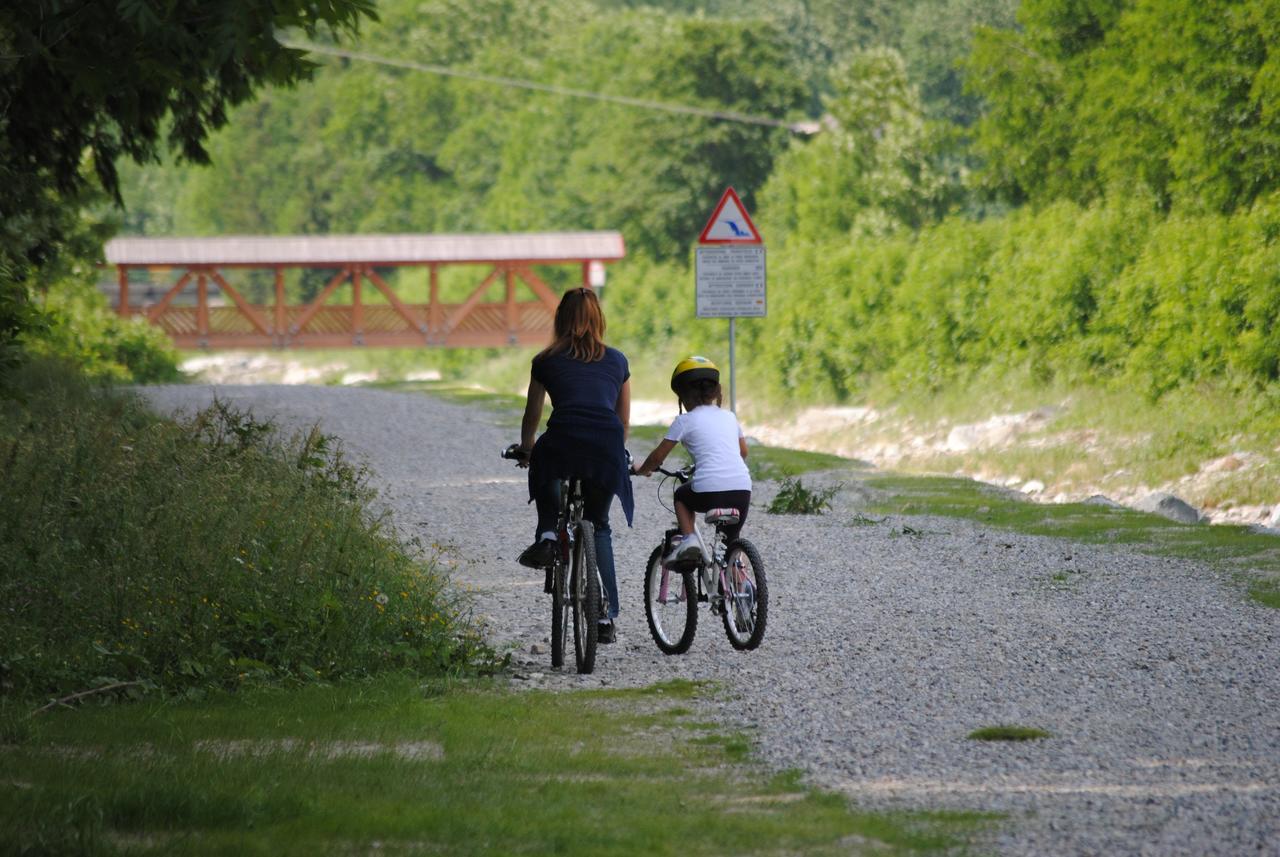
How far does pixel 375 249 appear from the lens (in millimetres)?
46344

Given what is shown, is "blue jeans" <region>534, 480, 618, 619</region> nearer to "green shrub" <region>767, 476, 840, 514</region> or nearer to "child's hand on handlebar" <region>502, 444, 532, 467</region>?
"child's hand on handlebar" <region>502, 444, 532, 467</region>

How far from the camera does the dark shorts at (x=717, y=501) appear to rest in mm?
7879

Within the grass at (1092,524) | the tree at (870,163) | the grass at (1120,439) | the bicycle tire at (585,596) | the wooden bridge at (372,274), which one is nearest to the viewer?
the bicycle tire at (585,596)

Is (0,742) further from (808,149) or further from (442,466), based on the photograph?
(808,149)

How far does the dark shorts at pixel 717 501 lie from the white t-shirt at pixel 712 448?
24 mm

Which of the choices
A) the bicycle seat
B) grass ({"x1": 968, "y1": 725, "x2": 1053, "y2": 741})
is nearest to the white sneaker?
the bicycle seat

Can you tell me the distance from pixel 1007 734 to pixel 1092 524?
25.1ft

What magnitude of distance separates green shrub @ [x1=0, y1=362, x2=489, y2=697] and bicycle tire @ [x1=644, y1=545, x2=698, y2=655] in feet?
2.80

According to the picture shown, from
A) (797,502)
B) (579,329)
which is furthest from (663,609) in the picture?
(797,502)

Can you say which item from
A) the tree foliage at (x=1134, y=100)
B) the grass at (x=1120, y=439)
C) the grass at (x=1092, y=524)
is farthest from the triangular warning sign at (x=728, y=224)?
the tree foliage at (x=1134, y=100)

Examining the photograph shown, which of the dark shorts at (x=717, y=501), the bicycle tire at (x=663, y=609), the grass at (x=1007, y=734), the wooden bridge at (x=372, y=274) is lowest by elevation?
the grass at (x=1007, y=734)

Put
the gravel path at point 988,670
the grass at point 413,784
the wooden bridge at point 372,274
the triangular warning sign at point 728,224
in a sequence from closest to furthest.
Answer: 1. the grass at point 413,784
2. the gravel path at point 988,670
3. the triangular warning sign at point 728,224
4. the wooden bridge at point 372,274

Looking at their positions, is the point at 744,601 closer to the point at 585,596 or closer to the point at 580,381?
the point at 585,596

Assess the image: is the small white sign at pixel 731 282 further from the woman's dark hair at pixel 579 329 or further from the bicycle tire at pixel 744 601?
the woman's dark hair at pixel 579 329
